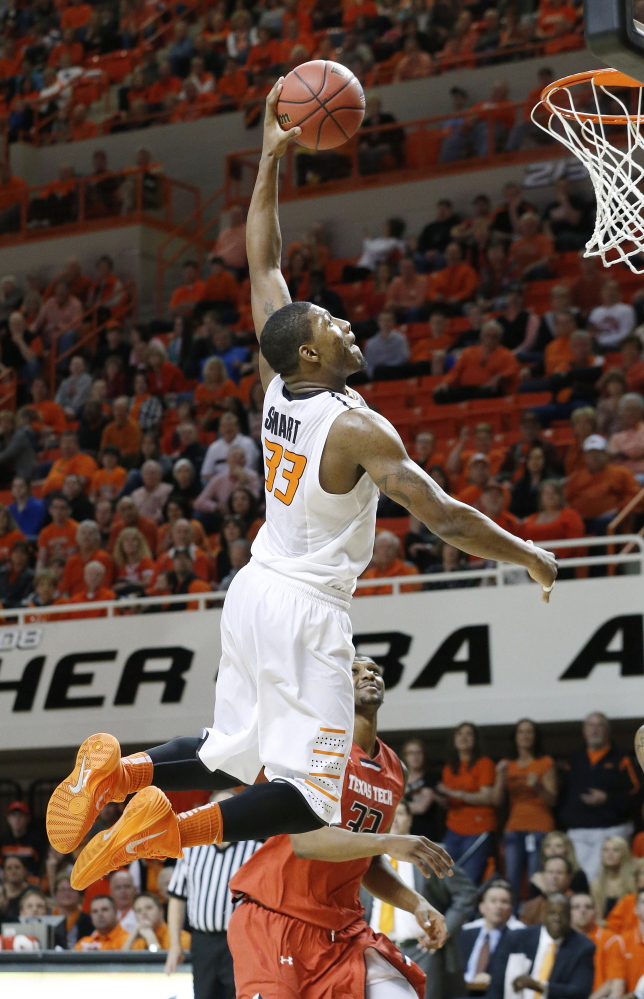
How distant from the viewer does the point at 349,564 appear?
4719 millimetres

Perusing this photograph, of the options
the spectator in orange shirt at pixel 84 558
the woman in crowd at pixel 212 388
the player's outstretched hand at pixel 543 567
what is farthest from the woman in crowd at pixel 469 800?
the player's outstretched hand at pixel 543 567

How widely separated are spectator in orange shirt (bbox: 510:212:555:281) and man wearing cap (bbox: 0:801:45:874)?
7028 millimetres

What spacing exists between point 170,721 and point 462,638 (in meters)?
2.62

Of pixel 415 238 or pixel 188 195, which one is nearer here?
pixel 415 238

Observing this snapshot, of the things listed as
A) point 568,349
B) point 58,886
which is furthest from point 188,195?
point 58,886

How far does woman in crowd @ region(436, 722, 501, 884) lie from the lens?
33.3 ft

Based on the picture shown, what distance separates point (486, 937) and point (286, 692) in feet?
15.5

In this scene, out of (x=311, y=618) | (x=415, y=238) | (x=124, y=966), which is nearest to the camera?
(x=311, y=618)

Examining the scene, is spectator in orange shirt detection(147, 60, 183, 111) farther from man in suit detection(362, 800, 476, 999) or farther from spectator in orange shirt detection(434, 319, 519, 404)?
man in suit detection(362, 800, 476, 999)

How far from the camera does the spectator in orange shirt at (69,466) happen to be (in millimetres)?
14695

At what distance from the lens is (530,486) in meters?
11.6

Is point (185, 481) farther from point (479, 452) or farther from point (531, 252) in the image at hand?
point (531, 252)

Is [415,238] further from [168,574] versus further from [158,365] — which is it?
[168,574]

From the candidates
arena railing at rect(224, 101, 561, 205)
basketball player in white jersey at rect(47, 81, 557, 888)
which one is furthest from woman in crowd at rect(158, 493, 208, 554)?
basketball player in white jersey at rect(47, 81, 557, 888)
